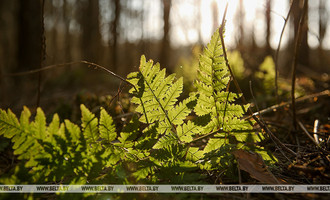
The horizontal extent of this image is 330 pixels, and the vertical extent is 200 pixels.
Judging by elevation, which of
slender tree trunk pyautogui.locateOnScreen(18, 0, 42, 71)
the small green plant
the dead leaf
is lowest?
the dead leaf

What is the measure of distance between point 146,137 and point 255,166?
0.60 m

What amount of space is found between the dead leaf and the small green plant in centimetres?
4

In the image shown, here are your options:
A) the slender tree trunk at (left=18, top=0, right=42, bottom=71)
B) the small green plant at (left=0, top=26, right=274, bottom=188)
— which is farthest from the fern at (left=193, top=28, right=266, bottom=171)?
the slender tree trunk at (left=18, top=0, right=42, bottom=71)

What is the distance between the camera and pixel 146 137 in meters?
1.17

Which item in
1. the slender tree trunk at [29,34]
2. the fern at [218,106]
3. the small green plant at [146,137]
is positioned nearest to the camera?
the small green plant at [146,137]

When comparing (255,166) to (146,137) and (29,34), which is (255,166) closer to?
(146,137)

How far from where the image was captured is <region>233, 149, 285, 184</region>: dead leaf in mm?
1123

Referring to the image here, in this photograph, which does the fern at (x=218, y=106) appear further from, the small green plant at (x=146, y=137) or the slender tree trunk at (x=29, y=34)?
the slender tree trunk at (x=29, y=34)

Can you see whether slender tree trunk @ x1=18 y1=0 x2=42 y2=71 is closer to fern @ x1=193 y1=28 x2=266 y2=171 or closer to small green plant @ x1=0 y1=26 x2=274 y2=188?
small green plant @ x1=0 y1=26 x2=274 y2=188

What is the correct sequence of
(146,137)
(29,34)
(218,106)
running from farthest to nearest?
(29,34) < (218,106) < (146,137)

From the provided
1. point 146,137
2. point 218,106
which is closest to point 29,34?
point 146,137

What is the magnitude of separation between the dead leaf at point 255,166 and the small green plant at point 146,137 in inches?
1.5

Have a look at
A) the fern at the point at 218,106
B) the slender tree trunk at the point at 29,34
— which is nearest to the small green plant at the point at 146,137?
the fern at the point at 218,106

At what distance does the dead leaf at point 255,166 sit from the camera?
112cm
